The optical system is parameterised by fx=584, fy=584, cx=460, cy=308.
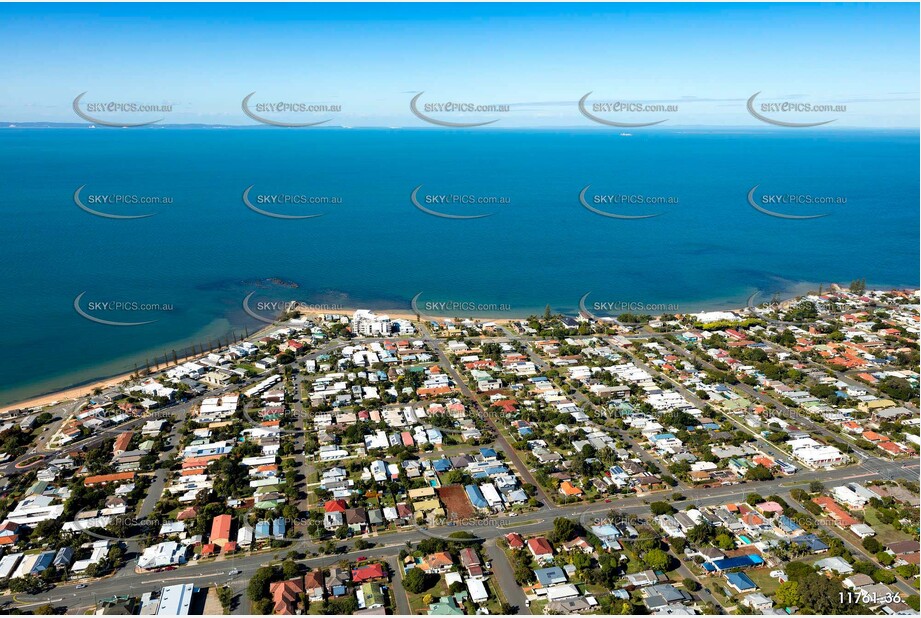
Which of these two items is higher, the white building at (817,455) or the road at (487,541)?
the white building at (817,455)

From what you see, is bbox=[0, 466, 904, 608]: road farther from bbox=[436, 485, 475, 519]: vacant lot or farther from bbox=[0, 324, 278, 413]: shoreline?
bbox=[0, 324, 278, 413]: shoreline

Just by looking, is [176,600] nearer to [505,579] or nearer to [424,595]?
[424,595]

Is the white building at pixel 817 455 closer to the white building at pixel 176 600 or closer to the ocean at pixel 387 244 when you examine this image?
the ocean at pixel 387 244

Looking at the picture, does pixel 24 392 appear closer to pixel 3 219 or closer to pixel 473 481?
pixel 473 481

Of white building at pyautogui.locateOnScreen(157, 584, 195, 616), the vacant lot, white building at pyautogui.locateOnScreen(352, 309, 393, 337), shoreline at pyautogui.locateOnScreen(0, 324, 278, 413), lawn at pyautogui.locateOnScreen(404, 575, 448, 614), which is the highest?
white building at pyautogui.locateOnScreen(352, 309, 393, 337)

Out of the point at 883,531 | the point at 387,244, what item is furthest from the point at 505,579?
the point at 387,244

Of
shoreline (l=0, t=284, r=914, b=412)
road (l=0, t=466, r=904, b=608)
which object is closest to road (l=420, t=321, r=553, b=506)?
road (l=0, t=466, r=904, b=608)

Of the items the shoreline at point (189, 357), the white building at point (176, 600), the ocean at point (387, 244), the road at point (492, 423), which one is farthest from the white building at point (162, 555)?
the ocean at point (387, 244)
